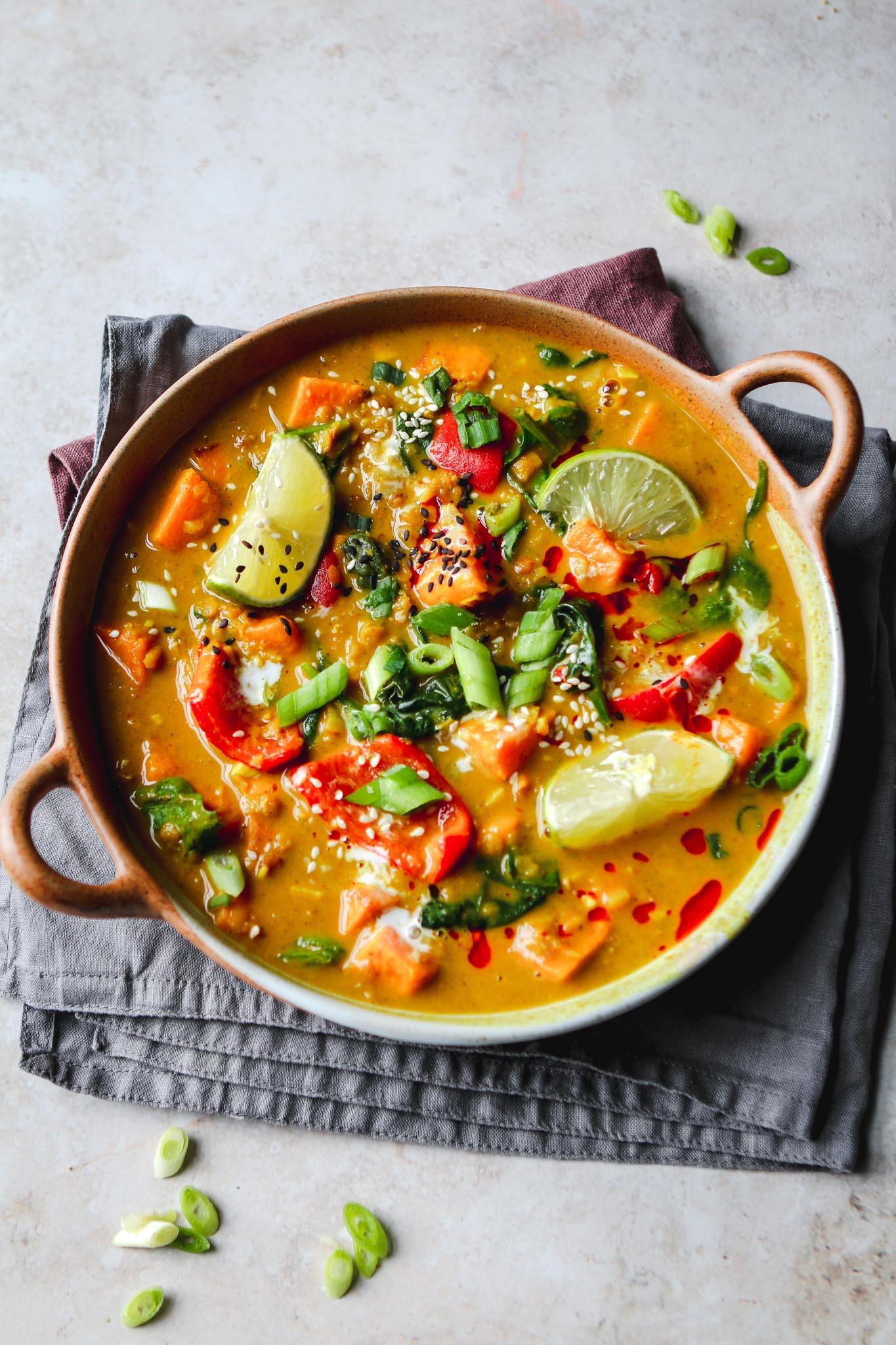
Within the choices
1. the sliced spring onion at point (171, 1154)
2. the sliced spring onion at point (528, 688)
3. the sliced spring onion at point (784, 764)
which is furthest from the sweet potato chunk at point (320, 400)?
the sliced spring onion at point (171, 1154)

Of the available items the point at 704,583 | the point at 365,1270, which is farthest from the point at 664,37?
the point at 365,1270

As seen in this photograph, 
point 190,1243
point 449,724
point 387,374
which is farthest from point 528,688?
point 190,1243

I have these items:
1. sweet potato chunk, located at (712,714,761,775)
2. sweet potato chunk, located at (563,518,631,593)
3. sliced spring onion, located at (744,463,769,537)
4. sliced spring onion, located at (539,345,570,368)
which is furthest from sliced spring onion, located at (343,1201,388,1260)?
sliced spring onion, located at (539,345,570,368)

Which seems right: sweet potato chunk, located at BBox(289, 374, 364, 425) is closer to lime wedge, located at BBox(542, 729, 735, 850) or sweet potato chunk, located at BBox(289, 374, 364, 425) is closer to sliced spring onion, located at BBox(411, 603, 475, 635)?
sliced spring onion, located at BBox(411, 603, 475, 635)

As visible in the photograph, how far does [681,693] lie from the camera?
3025 millimetres

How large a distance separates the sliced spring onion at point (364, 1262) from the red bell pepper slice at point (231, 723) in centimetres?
Answer: 143

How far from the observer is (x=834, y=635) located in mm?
3010

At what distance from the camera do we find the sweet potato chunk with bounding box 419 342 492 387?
3334mm

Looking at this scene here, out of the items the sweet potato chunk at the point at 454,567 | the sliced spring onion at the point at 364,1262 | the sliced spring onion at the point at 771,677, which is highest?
the sweet potato chunk at the point at 454,567

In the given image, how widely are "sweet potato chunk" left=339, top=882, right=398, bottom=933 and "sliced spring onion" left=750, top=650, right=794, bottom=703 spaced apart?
1.15m

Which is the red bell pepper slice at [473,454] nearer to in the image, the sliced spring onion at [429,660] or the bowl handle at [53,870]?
the sliced spring onion at [429,660]

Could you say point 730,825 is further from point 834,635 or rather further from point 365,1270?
point 365,1270

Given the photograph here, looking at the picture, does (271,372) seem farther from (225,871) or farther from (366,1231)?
(366,1231)

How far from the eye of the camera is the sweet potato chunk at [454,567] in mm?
3068
